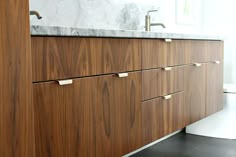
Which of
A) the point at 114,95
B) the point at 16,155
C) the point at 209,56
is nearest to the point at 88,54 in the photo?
the point at 114,95

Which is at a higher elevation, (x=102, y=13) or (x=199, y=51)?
(x=102, y=13)

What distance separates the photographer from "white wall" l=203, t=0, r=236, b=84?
376 cm

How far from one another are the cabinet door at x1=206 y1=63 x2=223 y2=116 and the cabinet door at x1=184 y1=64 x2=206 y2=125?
0.09 metres

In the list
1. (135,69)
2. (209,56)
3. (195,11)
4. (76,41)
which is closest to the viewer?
(76,41)

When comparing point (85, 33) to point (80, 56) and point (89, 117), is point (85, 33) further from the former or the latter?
point (89, 117)

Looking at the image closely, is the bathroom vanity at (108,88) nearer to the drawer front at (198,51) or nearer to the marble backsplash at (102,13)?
the drawer front at (198,51)

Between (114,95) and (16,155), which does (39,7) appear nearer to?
(114,95)

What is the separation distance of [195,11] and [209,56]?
125cm

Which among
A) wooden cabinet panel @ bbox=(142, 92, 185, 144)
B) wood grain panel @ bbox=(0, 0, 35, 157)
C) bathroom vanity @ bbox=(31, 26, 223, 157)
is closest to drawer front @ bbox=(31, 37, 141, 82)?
bathroom vanity @ bbox=(31, 26, 223, 157)

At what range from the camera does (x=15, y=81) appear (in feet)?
3.47

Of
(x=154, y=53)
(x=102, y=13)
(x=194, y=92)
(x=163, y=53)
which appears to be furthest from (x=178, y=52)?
(x=102, y=13)

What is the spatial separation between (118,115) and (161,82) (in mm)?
498

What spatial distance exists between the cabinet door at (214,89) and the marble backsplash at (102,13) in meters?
0.66

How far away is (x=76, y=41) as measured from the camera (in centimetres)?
140
